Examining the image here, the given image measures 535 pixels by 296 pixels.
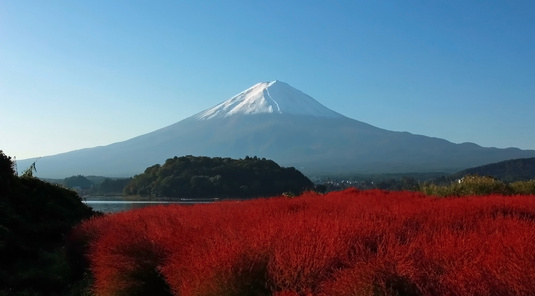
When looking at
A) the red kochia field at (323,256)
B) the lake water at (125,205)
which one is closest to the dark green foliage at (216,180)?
the lake water at (125,205)

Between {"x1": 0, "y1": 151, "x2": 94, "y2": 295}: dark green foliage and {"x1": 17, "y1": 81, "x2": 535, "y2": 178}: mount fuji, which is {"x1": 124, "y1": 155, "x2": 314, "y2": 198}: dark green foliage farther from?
{"x1": 17, "y1": 81, "x2": 535, "y2": 178}: mount fuji

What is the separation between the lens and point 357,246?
6391 millimetres

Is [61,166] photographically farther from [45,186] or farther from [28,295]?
[28,295]

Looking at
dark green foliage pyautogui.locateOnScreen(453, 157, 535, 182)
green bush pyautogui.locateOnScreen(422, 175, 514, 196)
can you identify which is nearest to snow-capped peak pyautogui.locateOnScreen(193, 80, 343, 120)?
dark green foliage pyautogui.locateOnScreen(453, 157, 535, 182)

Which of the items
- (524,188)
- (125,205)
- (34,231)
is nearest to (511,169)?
(524,188)

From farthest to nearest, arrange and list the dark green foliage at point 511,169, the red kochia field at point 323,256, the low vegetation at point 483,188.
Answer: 1. the dark green foliage at point 511,169
2. the low vegetation at point 483,188
3. the red kochia field at point 323,256

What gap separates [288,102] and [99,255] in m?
181

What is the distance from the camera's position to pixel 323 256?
19.3ft

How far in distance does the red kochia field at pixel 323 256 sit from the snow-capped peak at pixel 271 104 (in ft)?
521

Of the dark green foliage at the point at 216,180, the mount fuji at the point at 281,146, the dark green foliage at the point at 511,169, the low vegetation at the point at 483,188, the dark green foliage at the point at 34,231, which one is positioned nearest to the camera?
the dark green foliage at the point at 34,231

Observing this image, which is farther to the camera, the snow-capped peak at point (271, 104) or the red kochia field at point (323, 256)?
the snow-capped peak at point (271, 104)

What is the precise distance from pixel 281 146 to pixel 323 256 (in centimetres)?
14392

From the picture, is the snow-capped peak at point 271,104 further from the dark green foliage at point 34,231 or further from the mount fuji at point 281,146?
the dark green foliage at point 34,231

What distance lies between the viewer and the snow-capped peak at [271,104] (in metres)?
174
